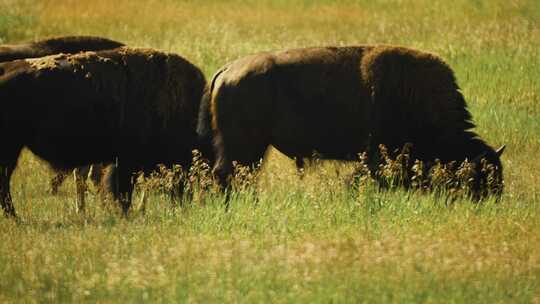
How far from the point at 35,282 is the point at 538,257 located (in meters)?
3.26

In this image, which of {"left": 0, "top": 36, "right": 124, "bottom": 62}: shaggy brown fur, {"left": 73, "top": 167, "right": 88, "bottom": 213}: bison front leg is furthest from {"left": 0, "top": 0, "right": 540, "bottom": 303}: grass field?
{"left": 0, "top": 36, "right": 124, "bottom": 62}: shaggy brown fur

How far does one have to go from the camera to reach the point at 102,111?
9.83m

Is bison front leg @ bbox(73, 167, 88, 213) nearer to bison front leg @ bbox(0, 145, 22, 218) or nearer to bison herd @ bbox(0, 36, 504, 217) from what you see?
bison herd @ bbox(0, 36, 504, 217)

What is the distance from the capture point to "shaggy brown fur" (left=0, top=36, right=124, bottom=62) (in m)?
10.9

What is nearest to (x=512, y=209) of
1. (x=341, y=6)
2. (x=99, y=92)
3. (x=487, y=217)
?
(x=487, y=217)

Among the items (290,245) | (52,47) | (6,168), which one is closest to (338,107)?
(290,245)

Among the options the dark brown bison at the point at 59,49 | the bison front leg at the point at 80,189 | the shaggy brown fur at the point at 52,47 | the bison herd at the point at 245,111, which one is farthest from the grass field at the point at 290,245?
the shaggy brown fur at the point at 52,47

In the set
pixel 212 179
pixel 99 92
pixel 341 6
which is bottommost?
pixel 341 6

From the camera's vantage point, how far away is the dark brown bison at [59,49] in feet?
35.6

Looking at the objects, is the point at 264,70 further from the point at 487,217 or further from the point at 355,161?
the point at 487,217

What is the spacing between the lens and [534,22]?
20.1 m

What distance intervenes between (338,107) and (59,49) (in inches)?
118

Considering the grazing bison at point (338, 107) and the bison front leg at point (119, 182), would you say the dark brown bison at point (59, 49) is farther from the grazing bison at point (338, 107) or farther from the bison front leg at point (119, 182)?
the grazing bison at point (338, 107)

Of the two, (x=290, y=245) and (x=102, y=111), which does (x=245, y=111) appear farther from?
(x=290, y=245)
